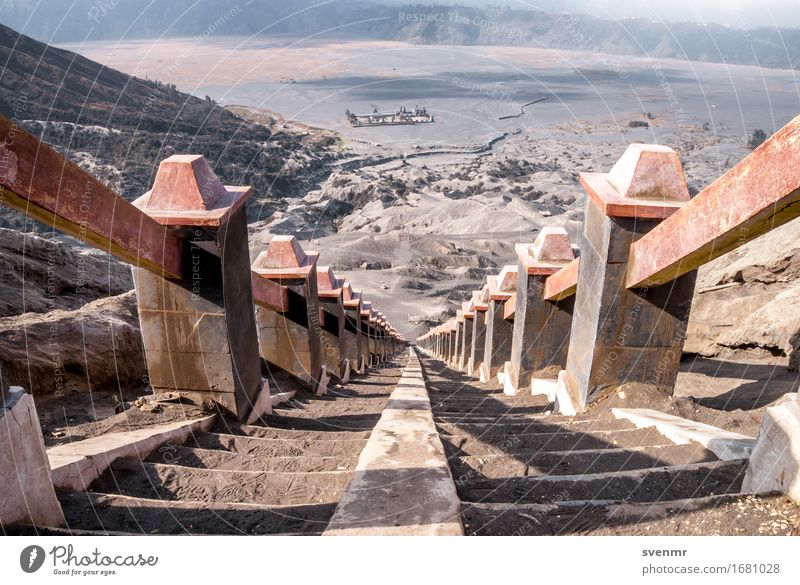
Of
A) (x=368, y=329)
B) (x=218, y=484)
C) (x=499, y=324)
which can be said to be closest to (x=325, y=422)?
(x=218, y=484)

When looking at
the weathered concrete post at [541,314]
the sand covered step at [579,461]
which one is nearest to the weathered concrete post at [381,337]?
the weathered concrete post at [541,314]

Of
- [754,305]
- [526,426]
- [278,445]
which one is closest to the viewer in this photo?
[278,445]

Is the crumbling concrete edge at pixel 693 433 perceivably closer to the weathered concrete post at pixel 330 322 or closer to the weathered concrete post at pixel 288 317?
the weathered concrete post at pixel 288 317

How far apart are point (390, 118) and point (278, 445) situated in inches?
3546

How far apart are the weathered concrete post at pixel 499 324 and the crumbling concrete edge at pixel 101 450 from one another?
7.05 metres

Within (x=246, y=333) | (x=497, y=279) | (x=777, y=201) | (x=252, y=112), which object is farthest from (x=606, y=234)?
(x=252, y=112)

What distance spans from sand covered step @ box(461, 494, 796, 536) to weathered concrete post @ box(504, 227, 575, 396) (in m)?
4.85

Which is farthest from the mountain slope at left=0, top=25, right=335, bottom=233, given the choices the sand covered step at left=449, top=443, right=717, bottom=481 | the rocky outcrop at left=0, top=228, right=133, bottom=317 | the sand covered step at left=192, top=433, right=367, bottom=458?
the sand covered step at left=449, top=443, right=717, bottom=481

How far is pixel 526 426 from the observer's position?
184 inches

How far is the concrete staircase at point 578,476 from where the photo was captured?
8.04 ft

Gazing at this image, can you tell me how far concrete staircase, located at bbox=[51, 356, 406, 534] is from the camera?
2604 millimetres

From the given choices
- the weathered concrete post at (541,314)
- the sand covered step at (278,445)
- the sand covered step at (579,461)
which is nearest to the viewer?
the sand covered step at (579,461)

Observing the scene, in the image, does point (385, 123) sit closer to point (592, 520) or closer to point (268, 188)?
point (268, 188)

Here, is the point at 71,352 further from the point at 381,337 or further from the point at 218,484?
the point at 381,337
